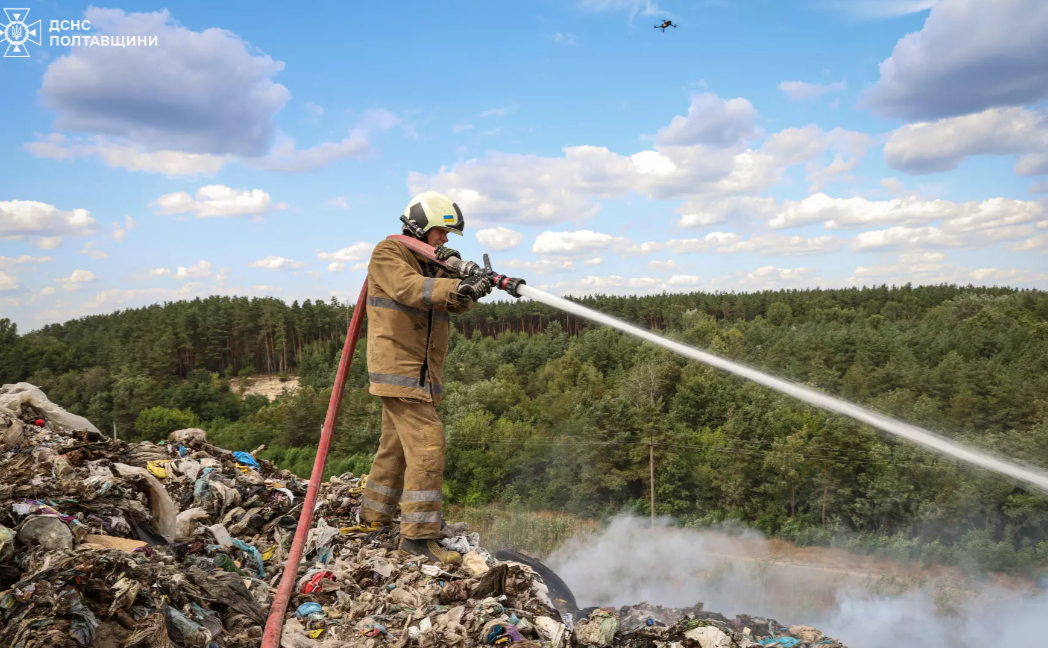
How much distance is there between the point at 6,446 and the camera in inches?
251

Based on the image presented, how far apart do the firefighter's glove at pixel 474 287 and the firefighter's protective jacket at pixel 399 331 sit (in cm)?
49

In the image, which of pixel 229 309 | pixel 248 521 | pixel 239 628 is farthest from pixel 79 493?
pixel 229 309

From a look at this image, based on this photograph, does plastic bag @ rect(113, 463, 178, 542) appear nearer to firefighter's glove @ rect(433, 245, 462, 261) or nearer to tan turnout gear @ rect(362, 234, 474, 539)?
tan turnout gear @ rect(362, 234, 474, 539)

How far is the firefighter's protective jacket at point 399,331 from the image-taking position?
18.1 feet

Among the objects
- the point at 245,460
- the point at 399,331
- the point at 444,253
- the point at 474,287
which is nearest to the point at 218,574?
the point at 399,331

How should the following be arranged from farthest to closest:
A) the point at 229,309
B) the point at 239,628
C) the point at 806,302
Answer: the point at 806,302 → the point at 229,309 → the point at 239,628

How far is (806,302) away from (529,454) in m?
50.5

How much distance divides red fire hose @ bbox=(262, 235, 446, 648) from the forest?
2981 cm

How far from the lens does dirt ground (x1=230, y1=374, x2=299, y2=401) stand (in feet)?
199

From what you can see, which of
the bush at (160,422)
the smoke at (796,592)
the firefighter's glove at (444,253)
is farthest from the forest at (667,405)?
the firefighter's glove at (444,253)

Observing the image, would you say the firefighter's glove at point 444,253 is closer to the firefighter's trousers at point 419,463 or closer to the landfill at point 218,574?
the firefighter's trousers at point 419,463

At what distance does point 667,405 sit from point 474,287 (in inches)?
1658

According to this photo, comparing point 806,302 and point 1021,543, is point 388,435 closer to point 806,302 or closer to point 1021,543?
point 1021,543

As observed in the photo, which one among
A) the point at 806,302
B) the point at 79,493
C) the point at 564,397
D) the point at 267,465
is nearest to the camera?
the point at 79,493
